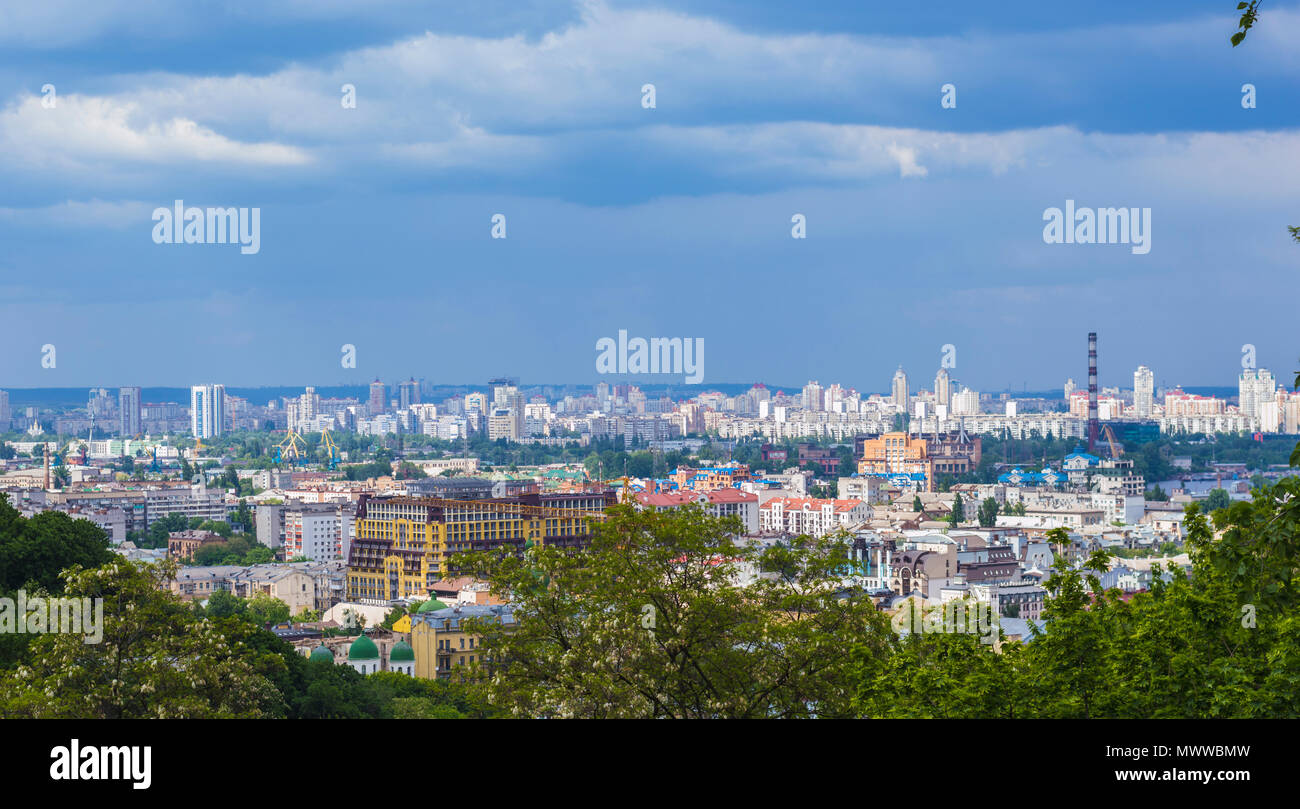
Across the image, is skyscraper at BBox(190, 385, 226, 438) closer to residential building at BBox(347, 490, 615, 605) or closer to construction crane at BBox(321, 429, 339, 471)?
construction crane at BBox(321, 429, 339, 471)

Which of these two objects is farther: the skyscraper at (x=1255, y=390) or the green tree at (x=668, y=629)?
the skyscraper at (x=1255, y=390)

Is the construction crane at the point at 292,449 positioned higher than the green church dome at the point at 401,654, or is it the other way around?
the construction crane at the point at 292,449

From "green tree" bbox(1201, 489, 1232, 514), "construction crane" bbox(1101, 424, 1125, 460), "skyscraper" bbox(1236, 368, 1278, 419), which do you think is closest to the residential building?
"green tree" bbox(1201, 489, 1232, 514)

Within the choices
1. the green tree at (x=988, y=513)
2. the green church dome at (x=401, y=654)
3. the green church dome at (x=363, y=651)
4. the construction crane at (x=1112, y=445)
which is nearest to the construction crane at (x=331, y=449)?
the construction crane at (x=1112, y=445)

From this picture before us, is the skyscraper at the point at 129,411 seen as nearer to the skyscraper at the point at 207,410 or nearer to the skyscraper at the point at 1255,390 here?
the skyscraper at the point at 207,410

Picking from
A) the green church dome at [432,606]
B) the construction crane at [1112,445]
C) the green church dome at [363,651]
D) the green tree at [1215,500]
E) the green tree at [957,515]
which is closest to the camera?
the green church dome at [363,651]

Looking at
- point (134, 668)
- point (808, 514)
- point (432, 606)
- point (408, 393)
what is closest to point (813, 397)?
point (408, 393)
